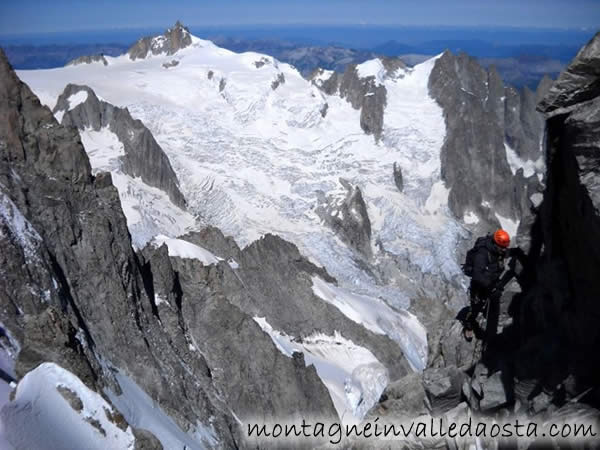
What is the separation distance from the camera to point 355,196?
4331 inches

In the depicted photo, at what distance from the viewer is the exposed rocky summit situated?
155 metres

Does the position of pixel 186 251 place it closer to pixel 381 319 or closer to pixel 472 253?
pixel 381 319

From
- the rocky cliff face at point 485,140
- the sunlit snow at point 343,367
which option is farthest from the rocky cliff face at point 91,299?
the rocky cliff face at point 485,140

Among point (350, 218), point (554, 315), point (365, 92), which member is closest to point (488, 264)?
point (554, 315)

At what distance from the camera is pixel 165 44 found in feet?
509

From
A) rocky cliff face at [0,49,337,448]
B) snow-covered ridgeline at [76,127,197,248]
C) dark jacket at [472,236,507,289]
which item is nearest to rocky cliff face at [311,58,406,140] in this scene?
snow-covered ridgeline at [76,127,197,248]

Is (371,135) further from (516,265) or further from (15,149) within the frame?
(516,265)

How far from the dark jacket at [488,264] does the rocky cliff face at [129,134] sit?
297ft

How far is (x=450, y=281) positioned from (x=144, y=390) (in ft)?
287

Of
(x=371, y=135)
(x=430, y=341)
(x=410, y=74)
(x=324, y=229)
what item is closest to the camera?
(x=430, y=341)

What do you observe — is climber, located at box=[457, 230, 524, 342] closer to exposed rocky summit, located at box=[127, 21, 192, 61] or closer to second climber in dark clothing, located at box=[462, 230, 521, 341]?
second climber in dark clothing, located at box=[462, 230, 521, 341]

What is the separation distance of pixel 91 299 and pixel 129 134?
264 feet

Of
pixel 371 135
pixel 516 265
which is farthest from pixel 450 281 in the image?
pixel 516 265

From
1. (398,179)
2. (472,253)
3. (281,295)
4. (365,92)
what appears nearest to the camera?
(472,253)
